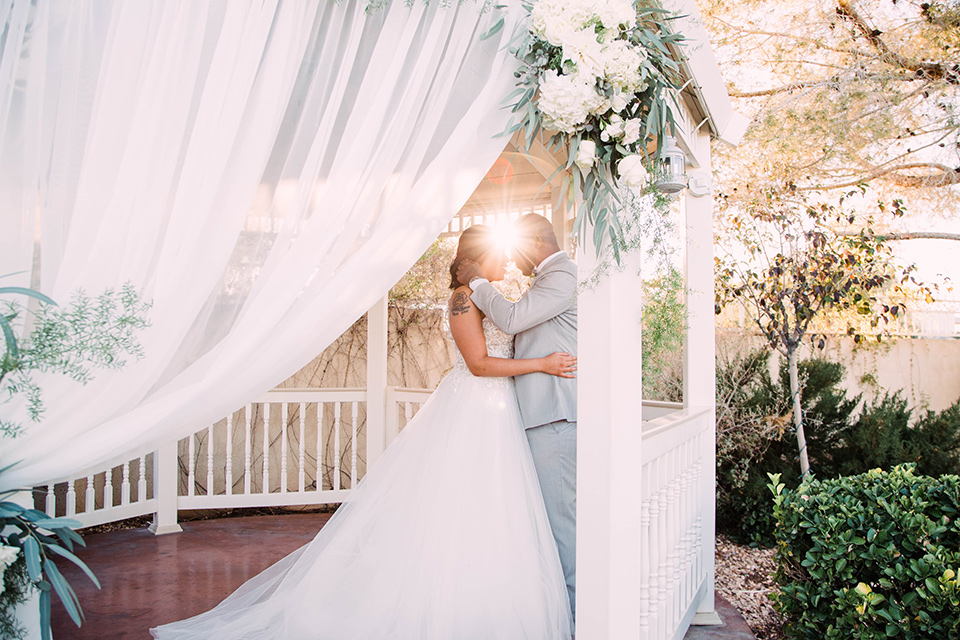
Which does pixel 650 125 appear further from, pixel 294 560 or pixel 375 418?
pixel 375 418

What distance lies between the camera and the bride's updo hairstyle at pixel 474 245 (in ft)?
9.51

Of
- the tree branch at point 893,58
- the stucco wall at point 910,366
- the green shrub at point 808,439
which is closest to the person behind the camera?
the green shrub at point 808,439

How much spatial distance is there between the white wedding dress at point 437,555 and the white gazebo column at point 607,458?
433mm

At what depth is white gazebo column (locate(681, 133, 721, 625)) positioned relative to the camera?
318cm

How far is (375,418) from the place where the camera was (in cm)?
466

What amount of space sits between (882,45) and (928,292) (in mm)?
2489

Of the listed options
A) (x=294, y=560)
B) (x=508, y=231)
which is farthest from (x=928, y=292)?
(x=294, y=560)

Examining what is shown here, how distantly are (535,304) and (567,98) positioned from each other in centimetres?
108

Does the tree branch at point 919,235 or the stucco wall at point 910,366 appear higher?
the tree branch at point 919,235

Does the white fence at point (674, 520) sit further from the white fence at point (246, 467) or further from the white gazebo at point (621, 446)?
the white fence at point (246, 467)

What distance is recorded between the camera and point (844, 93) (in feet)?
19.5

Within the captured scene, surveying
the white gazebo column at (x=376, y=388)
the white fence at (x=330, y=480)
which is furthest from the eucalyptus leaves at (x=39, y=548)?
the white gazebo column at (x=376, y=388)

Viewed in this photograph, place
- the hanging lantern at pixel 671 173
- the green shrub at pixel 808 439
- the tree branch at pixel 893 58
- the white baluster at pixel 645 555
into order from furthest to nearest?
the tree branch at pixel 893 58
the green shrub at pixel 808 439
the white baluster at pixel 645 555
the hanging lantern at pixel 671 173

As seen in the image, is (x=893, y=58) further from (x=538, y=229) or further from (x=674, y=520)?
(x=674, y=520)
